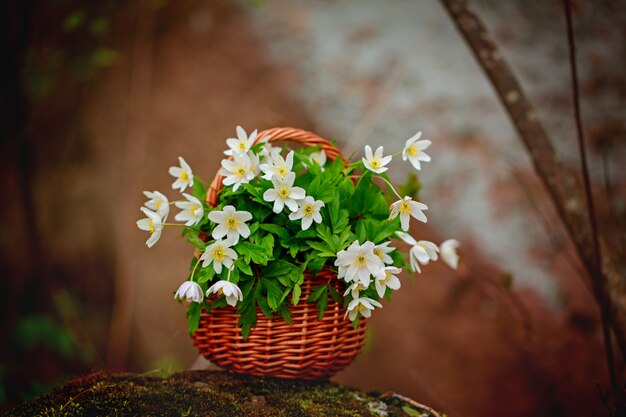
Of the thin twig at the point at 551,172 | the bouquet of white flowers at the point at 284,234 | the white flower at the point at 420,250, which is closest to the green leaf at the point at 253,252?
the bouquet of white flowers at the point at 284,234

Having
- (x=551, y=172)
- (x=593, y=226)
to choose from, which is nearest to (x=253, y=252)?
(x=593, y=226)

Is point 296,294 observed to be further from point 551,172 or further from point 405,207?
point 551,172

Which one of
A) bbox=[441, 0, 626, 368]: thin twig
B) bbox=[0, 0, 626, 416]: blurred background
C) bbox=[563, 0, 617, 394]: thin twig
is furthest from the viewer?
bbox=[0, 0, 626, 416]: blurred background

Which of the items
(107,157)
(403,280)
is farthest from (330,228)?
(107,157)

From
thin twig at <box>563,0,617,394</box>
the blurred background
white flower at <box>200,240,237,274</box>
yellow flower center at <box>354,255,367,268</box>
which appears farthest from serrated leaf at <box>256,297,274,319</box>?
the blurred background

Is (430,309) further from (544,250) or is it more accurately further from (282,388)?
(282,388)

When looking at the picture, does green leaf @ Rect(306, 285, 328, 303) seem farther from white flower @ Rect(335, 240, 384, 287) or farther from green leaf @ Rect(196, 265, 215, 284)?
green leaf @ Rect(196, 265, 215, 284)
